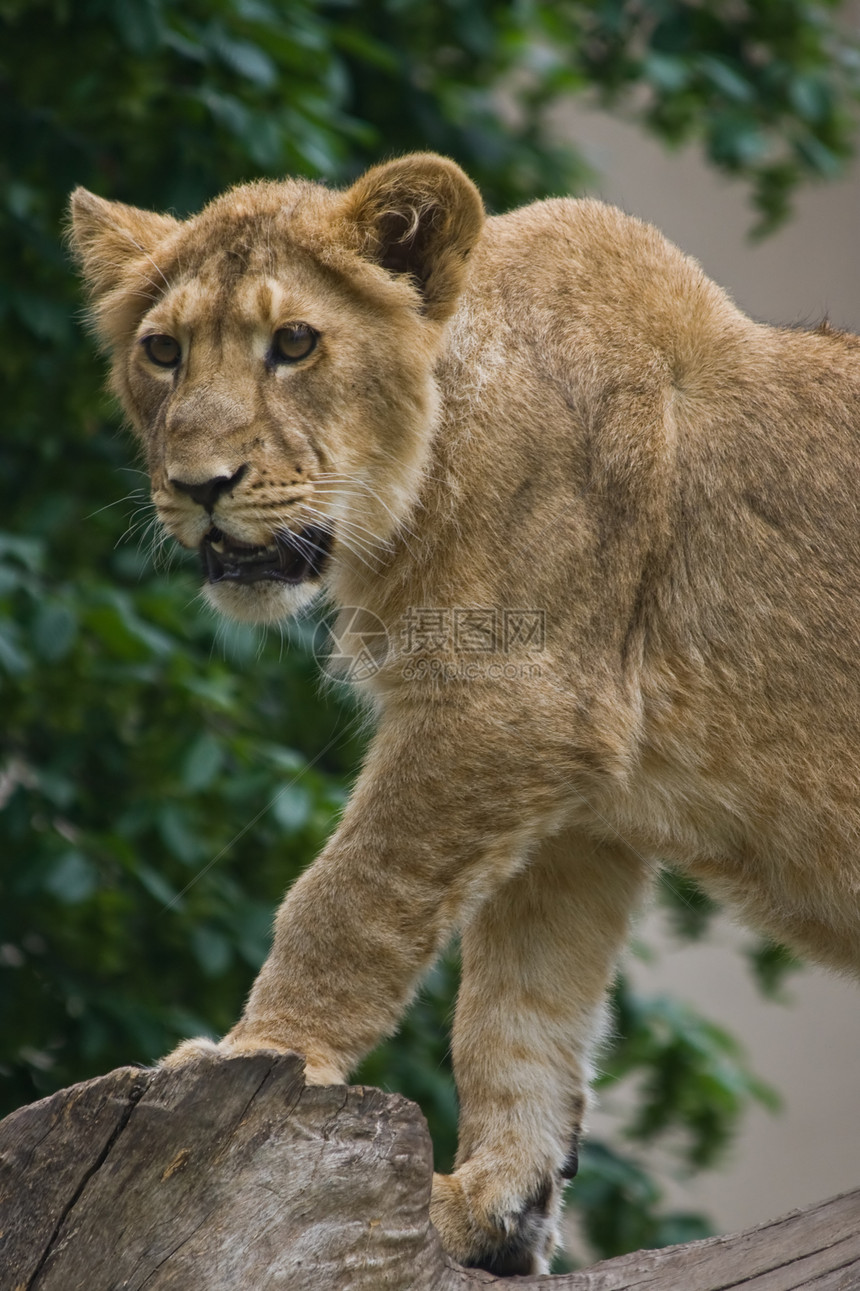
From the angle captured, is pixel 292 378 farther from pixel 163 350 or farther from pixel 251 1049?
pixel 251 1049

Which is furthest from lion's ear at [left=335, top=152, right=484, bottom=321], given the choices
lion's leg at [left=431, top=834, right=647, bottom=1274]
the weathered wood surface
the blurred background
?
the weathered wood surface

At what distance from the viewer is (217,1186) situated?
8.96 feet

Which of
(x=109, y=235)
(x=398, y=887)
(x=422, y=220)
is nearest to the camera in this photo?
(x=398, y=887)

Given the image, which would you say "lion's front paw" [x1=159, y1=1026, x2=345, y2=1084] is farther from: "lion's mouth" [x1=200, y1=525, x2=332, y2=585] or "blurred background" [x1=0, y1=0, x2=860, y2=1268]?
"blurred background" [x1=0, y1=0, x2=860, y2=1268]

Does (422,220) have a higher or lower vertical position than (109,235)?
higher

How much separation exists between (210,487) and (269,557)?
9.5 inches

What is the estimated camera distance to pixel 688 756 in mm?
3492

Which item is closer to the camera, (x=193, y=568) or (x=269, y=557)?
(x=269, y=557)

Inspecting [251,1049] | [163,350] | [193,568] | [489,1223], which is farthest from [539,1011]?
[193,568]

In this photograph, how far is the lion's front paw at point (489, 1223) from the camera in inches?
141

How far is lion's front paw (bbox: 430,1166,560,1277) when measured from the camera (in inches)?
141

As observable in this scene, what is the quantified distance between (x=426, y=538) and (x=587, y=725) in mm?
557

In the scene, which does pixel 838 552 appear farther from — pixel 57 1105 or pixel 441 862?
pixel 57 1105

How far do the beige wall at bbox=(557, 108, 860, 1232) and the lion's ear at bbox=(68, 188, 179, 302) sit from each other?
6706 mm
